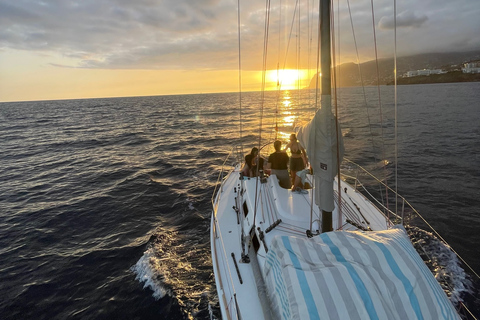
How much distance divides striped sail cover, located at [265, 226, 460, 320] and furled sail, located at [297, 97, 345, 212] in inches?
49.5

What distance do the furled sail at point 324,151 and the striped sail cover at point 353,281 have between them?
1.26 meters

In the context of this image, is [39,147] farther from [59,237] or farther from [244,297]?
[244,297]

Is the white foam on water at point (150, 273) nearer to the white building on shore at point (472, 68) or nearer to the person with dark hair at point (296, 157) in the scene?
the person with dark hair at point (296, 157)

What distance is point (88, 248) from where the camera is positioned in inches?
359

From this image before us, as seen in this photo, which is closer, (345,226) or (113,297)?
(345,226)

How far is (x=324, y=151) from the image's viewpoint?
174 inches

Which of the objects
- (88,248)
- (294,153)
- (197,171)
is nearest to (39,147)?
(197,171)

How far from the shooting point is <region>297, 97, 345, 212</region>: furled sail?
431 cm

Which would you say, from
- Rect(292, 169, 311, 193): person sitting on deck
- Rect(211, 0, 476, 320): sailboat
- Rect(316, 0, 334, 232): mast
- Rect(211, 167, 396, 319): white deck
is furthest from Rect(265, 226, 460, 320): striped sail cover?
Rect(292, 169, 311, 193): person sitting on deck

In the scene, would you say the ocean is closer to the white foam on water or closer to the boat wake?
the white foam on water

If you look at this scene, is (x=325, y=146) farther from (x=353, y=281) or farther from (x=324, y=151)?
(x=353, y=281)

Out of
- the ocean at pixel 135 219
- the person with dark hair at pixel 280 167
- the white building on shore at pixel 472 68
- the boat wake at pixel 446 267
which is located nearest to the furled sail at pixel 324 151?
the ocean at pixel 135 219

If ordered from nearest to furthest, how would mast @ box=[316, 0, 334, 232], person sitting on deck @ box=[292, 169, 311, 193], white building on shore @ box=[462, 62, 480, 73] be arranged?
mast @ box=[316, 0, 334, 232] < person sitting on deck @ box=[292, 169, 311, 193] < white building on shore @ box=[462, 62, 480, 73]

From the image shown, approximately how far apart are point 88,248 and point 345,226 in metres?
8.73
